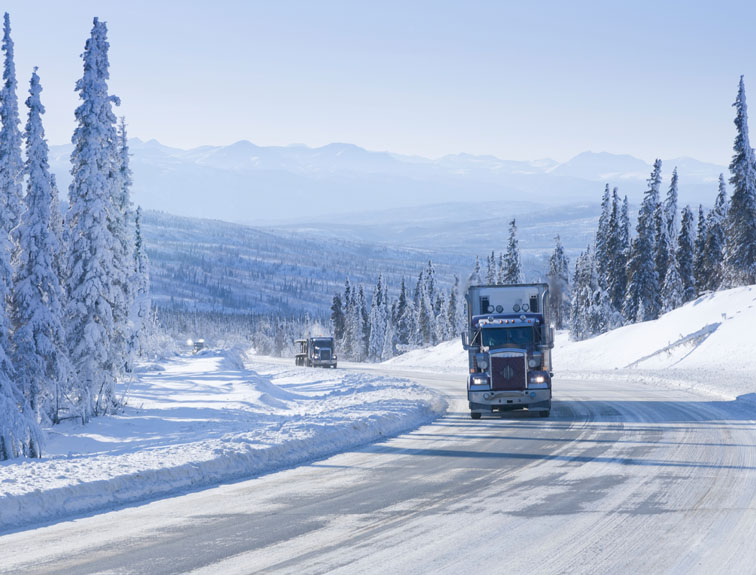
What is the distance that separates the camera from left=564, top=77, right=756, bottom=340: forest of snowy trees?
2557 inches

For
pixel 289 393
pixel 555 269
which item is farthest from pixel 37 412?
pixel 555 269

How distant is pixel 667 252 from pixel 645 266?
10.5ft

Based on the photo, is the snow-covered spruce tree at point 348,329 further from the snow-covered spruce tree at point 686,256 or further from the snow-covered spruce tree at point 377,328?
the snow-covered spruce tree at point 686,256

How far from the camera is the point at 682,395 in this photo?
30.0 metres

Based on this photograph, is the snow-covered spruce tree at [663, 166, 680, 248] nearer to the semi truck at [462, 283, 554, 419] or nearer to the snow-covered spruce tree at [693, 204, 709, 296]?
the snow-covered spruce tree at [693, 204, 709, 296]

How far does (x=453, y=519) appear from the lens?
9.88 m

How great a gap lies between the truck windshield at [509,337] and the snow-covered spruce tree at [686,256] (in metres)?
64.1

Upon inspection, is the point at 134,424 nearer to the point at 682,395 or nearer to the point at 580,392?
the point at 580,392

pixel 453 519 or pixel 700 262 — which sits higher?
pixel 700 262

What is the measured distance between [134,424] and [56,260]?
8.42 metres

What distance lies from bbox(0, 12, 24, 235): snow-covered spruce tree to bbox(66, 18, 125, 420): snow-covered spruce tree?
257 centimetres

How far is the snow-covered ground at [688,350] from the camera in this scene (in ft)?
127

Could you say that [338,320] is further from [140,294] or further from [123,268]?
[123,268]

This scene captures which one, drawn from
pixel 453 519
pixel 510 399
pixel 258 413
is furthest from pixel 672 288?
pixel 453 519
